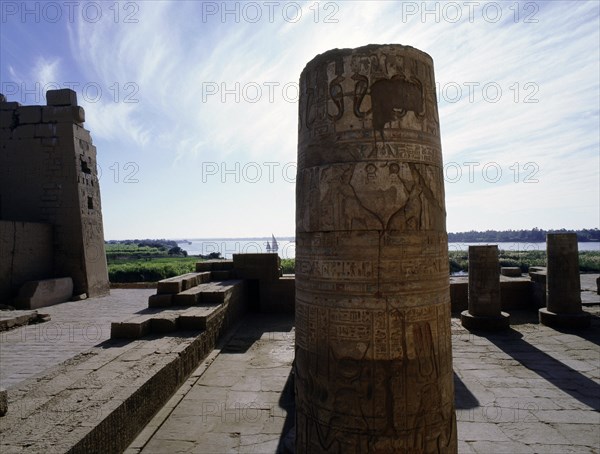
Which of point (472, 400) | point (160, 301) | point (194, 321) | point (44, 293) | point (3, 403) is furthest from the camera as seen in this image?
point (44, 293)

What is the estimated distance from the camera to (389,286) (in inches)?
101

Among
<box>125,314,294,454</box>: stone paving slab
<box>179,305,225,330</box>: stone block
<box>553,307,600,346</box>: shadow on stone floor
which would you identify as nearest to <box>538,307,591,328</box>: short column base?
<box>553,307,600,346</box>: shadow on stone floor

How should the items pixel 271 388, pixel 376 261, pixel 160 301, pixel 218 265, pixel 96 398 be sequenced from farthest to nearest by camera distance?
1. pixel 218 265
2. pixel 160 301
3. pixel 271 388
4. pixel 96 398
5. pixel 376 261

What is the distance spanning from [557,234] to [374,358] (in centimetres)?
881

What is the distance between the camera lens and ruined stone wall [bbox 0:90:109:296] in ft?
40.1

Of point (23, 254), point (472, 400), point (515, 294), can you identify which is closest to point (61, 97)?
point (23, 254)

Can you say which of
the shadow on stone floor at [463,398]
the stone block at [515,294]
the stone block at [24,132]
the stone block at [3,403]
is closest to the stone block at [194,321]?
the stone block at [3,403]

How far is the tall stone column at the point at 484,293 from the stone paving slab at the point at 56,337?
25.7ft

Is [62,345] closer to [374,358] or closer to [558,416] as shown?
[374,358]

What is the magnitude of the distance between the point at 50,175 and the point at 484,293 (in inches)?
496

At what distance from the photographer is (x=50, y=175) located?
12.2 m

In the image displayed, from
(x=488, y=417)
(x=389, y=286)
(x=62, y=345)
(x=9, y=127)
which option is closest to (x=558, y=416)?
(x=488, y=417)

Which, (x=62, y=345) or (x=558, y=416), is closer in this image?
(x=558, y=416)

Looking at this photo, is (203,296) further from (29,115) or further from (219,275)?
(29,115)
